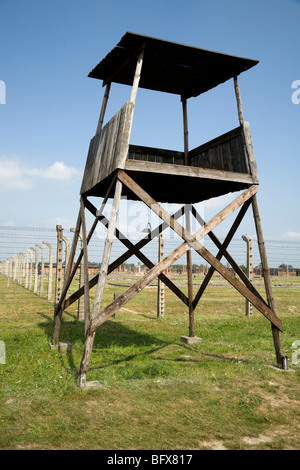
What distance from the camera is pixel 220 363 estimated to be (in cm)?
746

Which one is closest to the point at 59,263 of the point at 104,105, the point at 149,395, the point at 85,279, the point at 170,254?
the point at 85,279

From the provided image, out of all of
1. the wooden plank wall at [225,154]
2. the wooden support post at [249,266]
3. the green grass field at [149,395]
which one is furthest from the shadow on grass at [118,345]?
the wooden support post at [249,266]

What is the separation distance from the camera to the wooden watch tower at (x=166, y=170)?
664cm

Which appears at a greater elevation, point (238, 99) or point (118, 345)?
point (238, 99)

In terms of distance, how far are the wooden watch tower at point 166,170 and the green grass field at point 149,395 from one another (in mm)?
730

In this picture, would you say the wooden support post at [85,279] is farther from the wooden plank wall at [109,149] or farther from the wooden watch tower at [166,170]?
the wooden plank wall at [109,149]

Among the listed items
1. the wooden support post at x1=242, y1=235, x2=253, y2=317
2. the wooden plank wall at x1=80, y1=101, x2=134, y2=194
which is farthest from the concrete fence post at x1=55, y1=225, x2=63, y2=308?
the wooden support post at x1=242, y1=235, x2=253, y2=317

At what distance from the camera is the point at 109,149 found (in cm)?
729

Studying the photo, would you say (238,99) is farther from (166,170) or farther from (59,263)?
(59,263)

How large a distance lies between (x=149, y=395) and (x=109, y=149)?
469 centimetres

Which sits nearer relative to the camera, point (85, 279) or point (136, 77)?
point (136, 77)

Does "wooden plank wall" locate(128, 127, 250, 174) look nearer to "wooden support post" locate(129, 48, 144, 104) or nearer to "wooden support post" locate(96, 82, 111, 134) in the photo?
"wooden support post" locate(96, 82, 111, 134)
